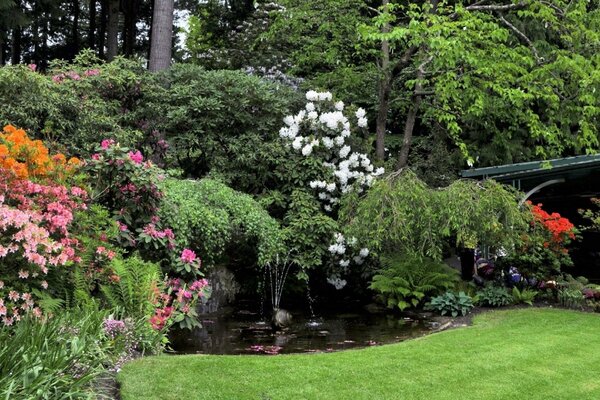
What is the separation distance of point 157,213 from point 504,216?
5225mm

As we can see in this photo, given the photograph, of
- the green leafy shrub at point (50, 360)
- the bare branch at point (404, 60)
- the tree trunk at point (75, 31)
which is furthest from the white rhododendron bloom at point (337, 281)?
the tree trunk at point (75, 31)

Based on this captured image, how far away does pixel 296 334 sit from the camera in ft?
25.5

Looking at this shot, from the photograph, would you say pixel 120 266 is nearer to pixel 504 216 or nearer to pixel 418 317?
pixel 418 317

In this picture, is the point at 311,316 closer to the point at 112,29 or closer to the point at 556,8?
the point at 556,8

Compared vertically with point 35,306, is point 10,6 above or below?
above

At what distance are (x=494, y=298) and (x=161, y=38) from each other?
8.09m

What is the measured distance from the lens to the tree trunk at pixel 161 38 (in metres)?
11.2

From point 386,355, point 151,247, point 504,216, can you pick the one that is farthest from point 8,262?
point 504,216

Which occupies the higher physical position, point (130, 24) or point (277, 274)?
point (130, 24)

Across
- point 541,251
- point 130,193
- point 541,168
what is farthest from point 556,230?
point 130,193

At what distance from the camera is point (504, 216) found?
852cm

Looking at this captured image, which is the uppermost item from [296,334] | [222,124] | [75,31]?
[75,31]

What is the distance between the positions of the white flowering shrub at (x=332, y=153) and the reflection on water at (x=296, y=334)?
119cm

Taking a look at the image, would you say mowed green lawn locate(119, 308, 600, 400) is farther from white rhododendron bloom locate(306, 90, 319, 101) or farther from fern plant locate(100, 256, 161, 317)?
white rhododendron bloom locate(306, 90, 319, 101)
